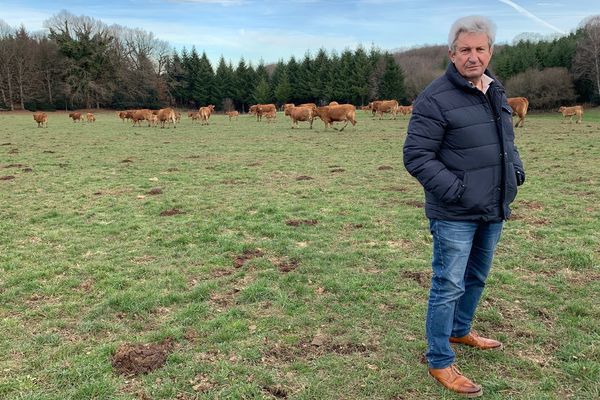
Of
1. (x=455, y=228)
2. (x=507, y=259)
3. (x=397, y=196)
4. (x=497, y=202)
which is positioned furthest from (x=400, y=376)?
(x=397, y=196)

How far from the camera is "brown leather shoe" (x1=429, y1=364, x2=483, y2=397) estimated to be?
3078mm

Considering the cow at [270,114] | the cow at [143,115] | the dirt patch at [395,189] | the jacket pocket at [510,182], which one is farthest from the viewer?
the cow at [270,114]

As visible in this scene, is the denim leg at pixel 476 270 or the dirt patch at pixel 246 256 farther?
the dirt patch at pixel 246 256

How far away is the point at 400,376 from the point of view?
3.32 m

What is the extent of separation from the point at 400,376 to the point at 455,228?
3.98 feet

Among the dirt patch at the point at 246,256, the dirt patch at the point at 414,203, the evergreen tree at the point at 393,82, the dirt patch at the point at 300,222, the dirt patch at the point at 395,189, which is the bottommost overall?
the dirt patch at the point at 246,256

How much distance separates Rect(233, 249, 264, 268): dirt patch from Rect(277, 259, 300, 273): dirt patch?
435 millimetres

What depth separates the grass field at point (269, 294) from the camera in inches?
130

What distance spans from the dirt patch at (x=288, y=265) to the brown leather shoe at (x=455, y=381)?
2.42m

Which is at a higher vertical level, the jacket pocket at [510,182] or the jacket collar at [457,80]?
the jacket collar at [457,80]

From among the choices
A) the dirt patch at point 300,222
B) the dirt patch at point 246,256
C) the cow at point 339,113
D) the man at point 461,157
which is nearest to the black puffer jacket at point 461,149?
the man at point 461,157

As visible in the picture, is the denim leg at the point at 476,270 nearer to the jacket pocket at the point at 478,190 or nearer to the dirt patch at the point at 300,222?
the jacket pocket at the point at 478,190

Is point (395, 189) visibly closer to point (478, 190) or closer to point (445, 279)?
point (445, 279)

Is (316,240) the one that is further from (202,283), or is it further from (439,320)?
(439,320)
